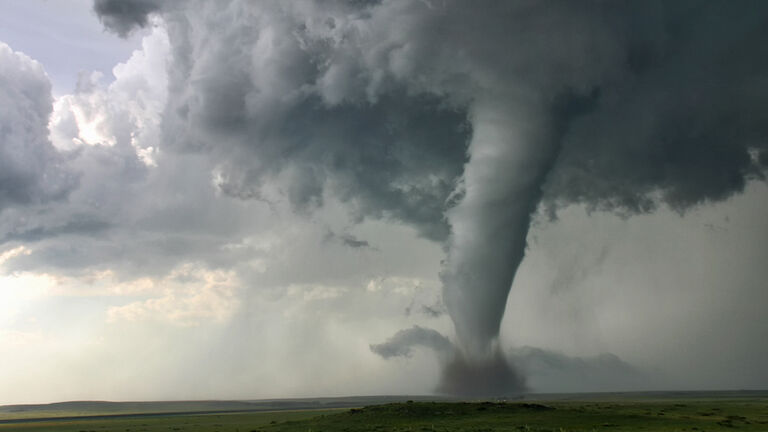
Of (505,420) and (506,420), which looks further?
(505,420)

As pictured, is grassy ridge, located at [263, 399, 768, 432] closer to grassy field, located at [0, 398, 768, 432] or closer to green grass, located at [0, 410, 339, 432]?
grassy field, located at [0, 398, 768, 432]

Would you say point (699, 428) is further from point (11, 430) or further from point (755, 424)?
point (11, 430)

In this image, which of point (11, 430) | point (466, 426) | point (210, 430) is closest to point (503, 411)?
point (466, 426)

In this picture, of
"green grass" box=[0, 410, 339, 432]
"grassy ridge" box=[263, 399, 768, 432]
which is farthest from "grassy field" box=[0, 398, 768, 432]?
"green grass" box=[0, 410, 339, 432]

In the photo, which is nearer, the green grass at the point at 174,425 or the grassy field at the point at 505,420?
the grassy field at the point at 505,420

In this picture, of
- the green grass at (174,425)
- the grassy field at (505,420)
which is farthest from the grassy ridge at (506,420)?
the green grass at (174,425)

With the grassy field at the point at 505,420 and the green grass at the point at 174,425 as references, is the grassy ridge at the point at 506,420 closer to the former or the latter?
the grassy field at the point at 505,420

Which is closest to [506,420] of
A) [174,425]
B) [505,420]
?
[505,420]

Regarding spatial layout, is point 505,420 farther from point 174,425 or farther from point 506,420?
point 174,425

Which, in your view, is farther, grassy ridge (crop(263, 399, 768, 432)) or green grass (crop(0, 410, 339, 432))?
green grass (crop(0, 410, 339, 432))

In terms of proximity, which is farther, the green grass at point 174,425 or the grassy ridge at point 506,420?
the green grass at point 174,425

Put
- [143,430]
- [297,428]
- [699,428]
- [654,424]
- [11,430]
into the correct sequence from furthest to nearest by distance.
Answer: [11,430], [143,430], [297,428], [654,424], [699,428]
